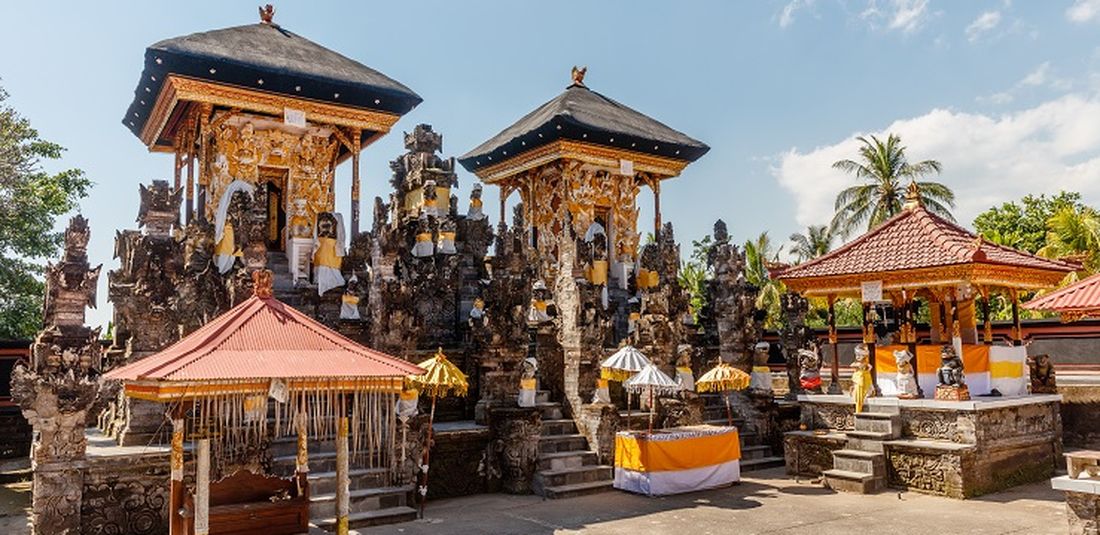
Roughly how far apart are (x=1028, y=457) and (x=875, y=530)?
5220mm

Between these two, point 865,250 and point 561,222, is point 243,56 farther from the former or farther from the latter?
point 865,250

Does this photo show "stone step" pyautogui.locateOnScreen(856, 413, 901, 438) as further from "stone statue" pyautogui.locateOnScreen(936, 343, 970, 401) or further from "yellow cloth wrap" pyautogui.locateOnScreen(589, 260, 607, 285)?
"yellow cloth wrap" pyautogui.locateOnScreen(589, 260, 607, 285)

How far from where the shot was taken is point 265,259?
42.4 feet

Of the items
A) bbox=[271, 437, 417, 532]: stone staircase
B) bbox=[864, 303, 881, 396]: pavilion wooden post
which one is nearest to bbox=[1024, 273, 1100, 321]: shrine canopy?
bbox=[864, 303, 881, 396]: pavilion wooden post

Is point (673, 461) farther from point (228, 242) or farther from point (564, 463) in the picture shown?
point (228, 242)

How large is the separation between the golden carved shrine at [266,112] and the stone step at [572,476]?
972 cm

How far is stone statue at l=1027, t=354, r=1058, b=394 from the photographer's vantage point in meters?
14.3

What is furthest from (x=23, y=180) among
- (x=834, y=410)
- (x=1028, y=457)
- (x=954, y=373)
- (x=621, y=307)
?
(x=1028, y=457)

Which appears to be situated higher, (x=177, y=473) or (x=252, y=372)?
(x=252, y=372)

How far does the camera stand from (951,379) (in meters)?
12.8

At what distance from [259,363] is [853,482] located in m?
9.91

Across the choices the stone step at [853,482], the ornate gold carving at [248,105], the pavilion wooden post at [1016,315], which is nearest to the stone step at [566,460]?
the stone step at [853,482]

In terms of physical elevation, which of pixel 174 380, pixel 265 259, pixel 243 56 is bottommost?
pixel 174 380

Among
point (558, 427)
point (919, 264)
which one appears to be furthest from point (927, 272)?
point (558, 427)
